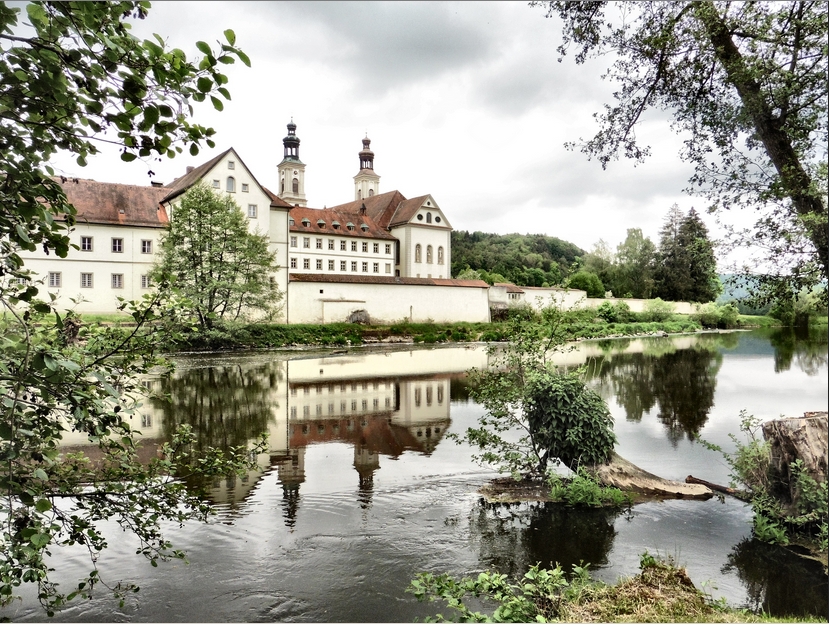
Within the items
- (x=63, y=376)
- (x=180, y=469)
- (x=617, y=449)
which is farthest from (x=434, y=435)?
(x=63, y=376)

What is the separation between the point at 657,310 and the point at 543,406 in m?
37.5

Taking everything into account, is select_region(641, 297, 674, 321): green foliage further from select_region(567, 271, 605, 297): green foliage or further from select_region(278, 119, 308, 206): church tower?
select_region(278, 119, 308, 206): church tower

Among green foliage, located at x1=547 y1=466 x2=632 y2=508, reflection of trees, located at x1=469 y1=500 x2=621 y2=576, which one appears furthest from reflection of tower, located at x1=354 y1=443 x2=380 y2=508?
green foliage, located at x1=547 y1=466 x2=632 y2=508

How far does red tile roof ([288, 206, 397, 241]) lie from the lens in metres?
46.4

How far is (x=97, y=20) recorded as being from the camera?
2.51 m

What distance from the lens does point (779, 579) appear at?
14.9 feet

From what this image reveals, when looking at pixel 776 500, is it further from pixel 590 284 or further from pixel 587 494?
pixel 590 284

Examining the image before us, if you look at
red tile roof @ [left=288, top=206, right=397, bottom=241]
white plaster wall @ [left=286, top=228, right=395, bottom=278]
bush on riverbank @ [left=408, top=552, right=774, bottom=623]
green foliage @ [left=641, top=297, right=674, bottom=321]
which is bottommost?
bush on riverbank @ [left=408, top=552, right=774, bottom=623]

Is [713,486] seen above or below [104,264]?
below

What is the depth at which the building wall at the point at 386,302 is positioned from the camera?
1414 inches

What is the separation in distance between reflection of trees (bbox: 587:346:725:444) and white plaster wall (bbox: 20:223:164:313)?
84.3 ft

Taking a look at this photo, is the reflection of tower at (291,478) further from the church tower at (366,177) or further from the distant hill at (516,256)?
the church tower at (366,177)

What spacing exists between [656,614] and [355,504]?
135 inches

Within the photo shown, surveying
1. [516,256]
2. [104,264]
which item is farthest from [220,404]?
[516,256]
